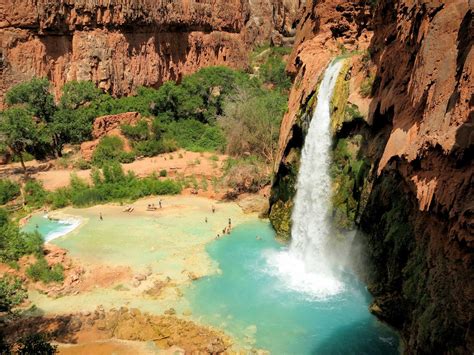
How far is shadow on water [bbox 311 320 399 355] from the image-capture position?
10.8 meters

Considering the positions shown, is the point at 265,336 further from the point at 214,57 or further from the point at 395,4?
the point at 214,57

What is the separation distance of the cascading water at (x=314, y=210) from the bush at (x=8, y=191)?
1557 cm

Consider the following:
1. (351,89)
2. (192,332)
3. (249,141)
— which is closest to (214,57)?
(249,141)

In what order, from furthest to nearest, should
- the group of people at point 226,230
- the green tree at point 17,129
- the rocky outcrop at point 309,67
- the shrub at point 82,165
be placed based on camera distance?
the shrub at point 82,165 < the green tree at point 17,129 < the group of people at point 226,230 < the rocky outcrop at point 309,67

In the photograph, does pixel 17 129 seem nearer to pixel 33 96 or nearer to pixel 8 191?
pixel 8 191

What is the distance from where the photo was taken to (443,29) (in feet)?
30.7

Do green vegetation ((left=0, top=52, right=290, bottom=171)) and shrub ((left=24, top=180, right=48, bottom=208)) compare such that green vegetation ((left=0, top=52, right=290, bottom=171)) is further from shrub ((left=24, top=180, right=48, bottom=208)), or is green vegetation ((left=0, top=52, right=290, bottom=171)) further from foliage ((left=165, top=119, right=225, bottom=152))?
shrub ((left=24, top=180, right=48, bottom=208))

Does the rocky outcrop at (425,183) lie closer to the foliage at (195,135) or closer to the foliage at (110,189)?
the foliage at (110,189)

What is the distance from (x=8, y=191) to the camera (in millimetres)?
23266

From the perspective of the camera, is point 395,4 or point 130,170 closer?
point 395,4

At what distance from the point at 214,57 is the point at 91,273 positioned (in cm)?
3259

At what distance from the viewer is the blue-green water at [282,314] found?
1112 centimetres

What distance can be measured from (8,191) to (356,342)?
66.4 ft

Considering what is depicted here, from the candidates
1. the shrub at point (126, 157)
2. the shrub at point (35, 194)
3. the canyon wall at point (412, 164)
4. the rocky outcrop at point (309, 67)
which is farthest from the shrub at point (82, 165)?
the canyon wall at point (412, 164)
